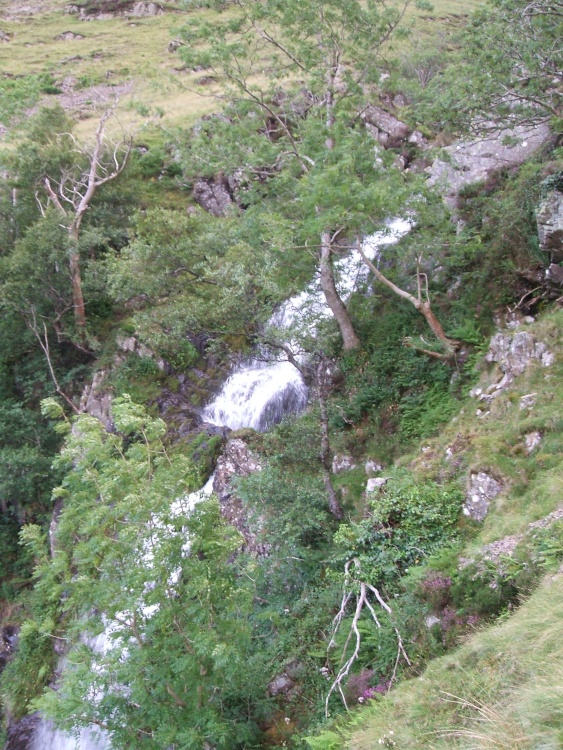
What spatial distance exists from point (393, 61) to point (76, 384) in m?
16.6

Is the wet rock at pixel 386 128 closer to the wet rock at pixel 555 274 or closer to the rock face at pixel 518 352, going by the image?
the wet rock at pixel 555 274

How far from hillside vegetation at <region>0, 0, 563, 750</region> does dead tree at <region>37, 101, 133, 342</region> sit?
8.2 inches

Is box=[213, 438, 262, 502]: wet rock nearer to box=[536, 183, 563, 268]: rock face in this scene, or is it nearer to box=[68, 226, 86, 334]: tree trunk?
box=[536, 183, 563, 268]: rock face

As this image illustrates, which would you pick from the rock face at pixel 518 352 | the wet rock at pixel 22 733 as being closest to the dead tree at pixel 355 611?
the rock face at pixel 518 352

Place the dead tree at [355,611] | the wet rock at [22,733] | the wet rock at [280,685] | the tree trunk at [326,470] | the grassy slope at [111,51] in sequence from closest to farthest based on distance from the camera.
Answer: the dead tree at [355,611] < the wet rock at [280,685] < the tree trunk at [326,470] < the wet rock at [22,733] < the grassy slope at [111,51]

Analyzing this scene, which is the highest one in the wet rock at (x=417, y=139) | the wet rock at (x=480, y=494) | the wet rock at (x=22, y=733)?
the wet rock at (x=417, y=139)

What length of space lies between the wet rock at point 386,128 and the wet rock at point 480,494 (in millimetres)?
23446

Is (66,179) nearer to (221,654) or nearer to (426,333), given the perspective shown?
(426,333)

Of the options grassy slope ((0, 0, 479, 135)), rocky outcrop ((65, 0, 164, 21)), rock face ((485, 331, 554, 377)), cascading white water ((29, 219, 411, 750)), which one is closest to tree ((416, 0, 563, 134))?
cascading white water ((29, 219, 411, 750))

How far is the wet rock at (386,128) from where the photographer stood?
26953mm

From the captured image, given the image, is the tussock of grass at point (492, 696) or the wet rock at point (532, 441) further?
the wet rock at point (532, 441)

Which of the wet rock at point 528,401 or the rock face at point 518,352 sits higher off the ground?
the rock face at point 518,352

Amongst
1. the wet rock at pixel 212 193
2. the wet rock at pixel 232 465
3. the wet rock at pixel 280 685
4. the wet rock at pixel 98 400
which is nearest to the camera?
the wet rock at pixel 280 685

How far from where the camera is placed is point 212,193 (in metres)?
28.5
